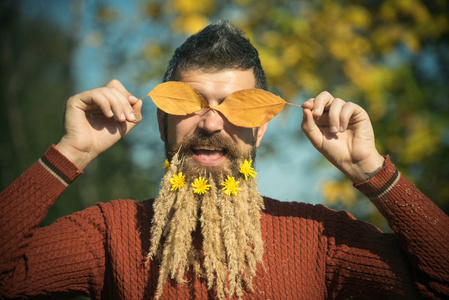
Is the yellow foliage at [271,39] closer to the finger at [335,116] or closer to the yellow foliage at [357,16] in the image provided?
the yellow foliage at [357,16]

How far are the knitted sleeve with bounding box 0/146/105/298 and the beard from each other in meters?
0.33

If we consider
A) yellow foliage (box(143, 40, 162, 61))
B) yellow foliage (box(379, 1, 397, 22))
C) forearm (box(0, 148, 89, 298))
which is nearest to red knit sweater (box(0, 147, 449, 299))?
forearm (box(0, 148, 89, 298))

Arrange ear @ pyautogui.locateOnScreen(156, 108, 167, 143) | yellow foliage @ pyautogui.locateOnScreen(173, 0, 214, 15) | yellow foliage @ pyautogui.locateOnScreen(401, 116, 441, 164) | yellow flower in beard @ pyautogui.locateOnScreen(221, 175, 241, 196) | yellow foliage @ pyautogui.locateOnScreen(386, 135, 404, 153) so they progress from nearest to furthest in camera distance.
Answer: yellow flower in beard @ pyautogui.locateOnScreen(221, 175, 241, 196) < ear @ pyautogui.locateOnScreen(156, 108, 167, 143) < yellow foliage @ pyautogui.locateOnScreen(401, 116, 441, 164) < yellow foliage @ pyautogui.locateOnScreen(386, 135, 404, 153) < yellow foliage @ pyautogui.locateOnScreen(173, 0, 214, 15)

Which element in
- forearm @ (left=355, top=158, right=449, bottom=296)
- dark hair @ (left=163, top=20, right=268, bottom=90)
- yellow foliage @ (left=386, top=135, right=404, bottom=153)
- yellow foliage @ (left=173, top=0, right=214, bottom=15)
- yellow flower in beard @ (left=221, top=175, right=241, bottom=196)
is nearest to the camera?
forearm @ (left=355, top=158, right=449, bottom=296)

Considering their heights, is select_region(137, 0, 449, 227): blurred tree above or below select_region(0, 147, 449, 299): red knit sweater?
above

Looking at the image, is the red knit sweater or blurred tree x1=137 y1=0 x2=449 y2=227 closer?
the red knit sweater

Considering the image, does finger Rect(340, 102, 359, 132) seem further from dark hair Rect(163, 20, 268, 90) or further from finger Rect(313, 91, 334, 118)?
dark hair Rect(163, 20, 268, 90)

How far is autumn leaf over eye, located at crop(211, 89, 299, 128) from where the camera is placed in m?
2.01

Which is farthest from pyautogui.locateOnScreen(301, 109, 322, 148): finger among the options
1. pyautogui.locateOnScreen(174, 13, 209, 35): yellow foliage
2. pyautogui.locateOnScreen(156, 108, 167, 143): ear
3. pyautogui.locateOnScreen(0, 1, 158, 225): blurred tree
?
Result: pyautogui.locateOnScreen(0, 1, 158, 225): blurred tree

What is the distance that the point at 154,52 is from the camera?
17.7 ft

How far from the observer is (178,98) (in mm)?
2053

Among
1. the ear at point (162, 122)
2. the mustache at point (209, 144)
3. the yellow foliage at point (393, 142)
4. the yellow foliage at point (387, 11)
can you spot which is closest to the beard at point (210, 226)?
the mustache at point (209, 144)

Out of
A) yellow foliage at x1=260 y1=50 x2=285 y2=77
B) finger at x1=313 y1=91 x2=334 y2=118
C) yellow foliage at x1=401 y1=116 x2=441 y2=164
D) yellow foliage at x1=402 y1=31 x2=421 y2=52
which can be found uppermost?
yellow foliage at x1=402 y1=31 x2=421 y2=52

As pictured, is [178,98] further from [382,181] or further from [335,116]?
[382,181]
